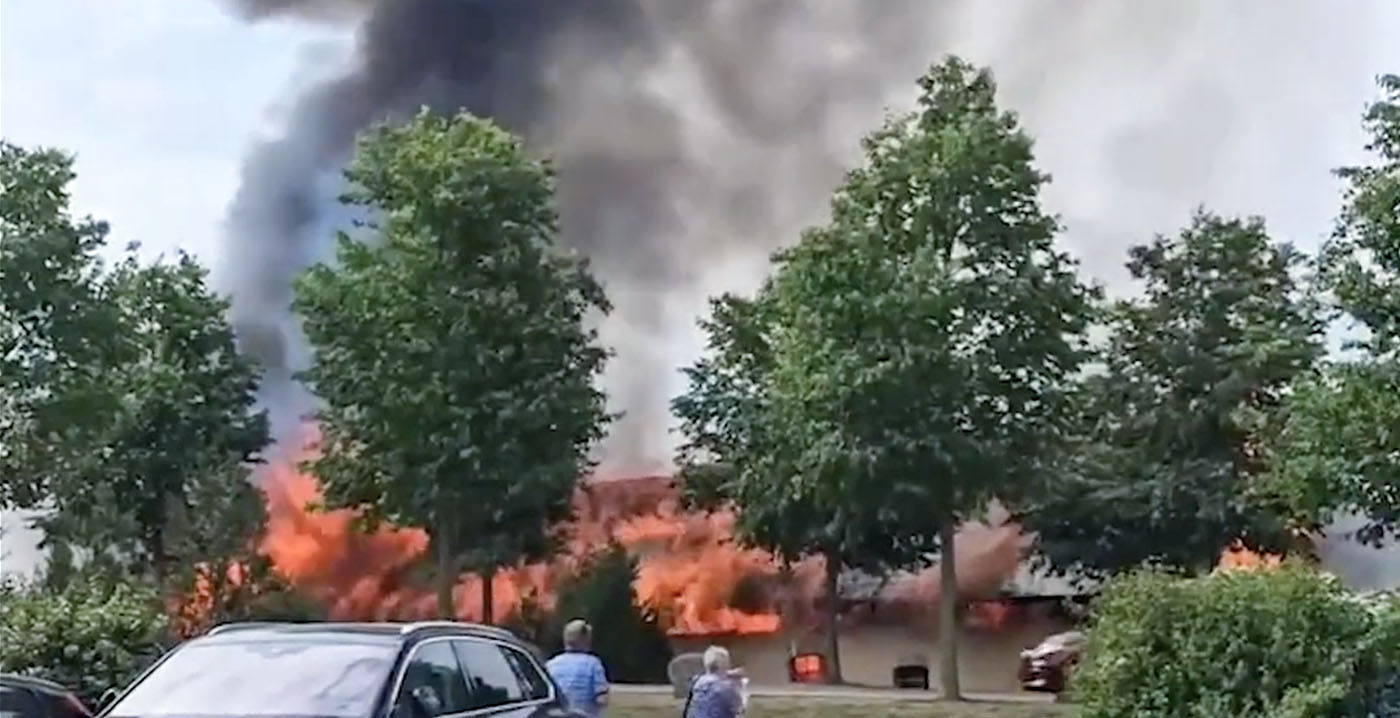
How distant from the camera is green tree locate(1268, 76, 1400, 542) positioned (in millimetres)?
20344

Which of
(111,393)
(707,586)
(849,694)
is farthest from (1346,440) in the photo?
(707,586)

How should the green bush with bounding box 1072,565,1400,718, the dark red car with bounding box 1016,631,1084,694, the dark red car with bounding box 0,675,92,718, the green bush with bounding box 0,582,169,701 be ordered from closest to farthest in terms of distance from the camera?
the green bush with bounding box 1072,565,1400,718
the dark red car with bounding box 0,675,92,718
the green bush with bounding box 0,582,169,701
the dark red car with bounding box 1016,631,1084,694

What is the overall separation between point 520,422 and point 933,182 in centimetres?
950

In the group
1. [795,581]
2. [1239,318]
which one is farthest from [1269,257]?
[795,581]

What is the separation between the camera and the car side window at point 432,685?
988cm

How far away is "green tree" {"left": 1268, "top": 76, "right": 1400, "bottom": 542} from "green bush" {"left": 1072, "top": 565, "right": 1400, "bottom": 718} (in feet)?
17.5

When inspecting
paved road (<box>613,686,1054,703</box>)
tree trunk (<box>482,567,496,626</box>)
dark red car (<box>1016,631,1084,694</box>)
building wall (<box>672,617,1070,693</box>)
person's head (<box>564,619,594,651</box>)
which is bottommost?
person's head (<box>564,619,594,651</box>)

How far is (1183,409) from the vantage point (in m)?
36.7

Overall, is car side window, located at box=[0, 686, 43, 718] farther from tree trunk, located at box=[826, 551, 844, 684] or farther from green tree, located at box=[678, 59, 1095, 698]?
tree trunk, located at box=[826, 551, 844, 684]

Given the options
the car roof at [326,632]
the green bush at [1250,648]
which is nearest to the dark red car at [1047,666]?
the green bush at [1250,648]

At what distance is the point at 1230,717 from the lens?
15.0 metres

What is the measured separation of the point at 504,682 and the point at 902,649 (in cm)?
3551

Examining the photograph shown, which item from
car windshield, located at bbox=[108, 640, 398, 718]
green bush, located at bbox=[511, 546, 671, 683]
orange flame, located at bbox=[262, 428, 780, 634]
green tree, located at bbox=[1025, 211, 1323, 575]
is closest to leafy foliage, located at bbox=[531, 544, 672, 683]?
green bush, located at bbox=[511, 546, 671, 683]

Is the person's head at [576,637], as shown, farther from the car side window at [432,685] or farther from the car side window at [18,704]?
the car side window at [18,704]
